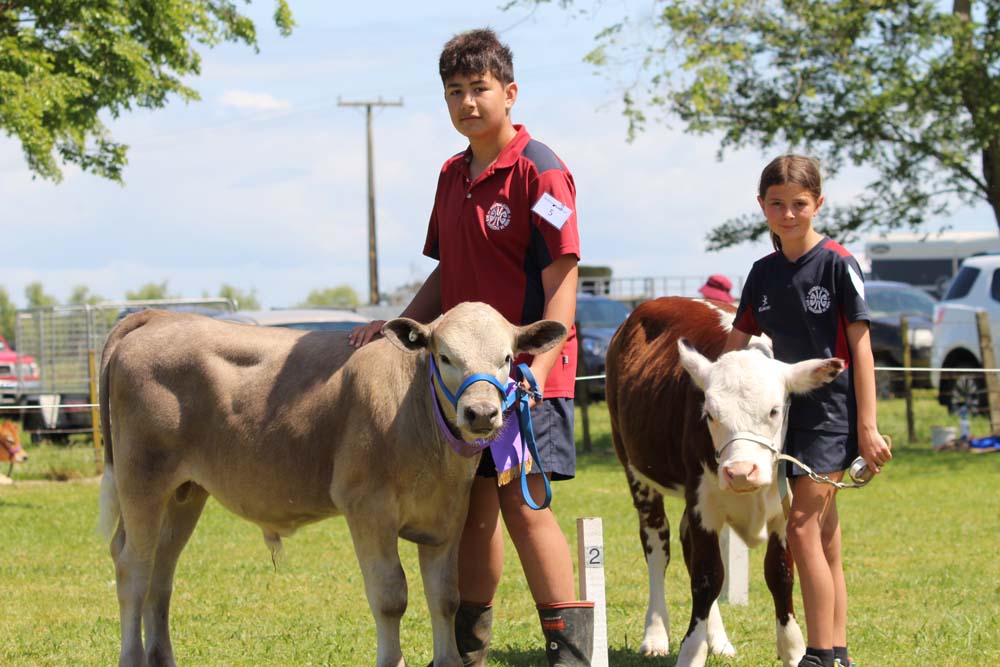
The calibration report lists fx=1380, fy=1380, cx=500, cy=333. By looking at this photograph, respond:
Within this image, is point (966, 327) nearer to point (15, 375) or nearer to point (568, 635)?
point (568, 635)

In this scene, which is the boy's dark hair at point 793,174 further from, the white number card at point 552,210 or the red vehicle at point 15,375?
the red vehicle at point 15,375

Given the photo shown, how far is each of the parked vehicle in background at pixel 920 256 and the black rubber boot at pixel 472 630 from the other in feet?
101

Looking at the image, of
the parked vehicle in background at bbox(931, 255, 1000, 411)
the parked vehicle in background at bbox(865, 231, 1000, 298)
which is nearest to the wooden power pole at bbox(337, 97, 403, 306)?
the parked vehicle in background at bbox(865, 231, 1000, 298)

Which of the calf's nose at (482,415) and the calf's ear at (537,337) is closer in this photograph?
the calf's nose at (482,415)

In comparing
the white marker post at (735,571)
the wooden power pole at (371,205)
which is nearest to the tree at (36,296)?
the wooden power pole at (371,205)

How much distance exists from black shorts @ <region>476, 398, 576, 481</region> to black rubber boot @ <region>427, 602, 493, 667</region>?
53 centimetres

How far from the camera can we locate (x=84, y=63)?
14.2 meters

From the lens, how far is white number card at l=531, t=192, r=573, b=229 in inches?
194

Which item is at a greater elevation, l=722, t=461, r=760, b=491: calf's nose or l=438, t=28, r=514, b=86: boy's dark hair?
l=438, t=28, r=514, b=86: boy's dark hair

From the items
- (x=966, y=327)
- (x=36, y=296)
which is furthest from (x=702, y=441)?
(x=36, y=296)

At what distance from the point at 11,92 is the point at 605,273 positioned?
3316 centimetres

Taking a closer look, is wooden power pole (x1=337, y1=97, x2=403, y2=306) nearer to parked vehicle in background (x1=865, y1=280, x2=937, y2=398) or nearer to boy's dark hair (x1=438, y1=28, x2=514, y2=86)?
parked vehicle in background (x1=865, y1=280, x2=937, y2=398)

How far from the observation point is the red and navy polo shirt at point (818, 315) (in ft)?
17.7

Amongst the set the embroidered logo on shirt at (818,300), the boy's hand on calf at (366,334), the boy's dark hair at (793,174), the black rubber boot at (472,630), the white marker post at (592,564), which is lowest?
the black rubber boot at (472,630)
